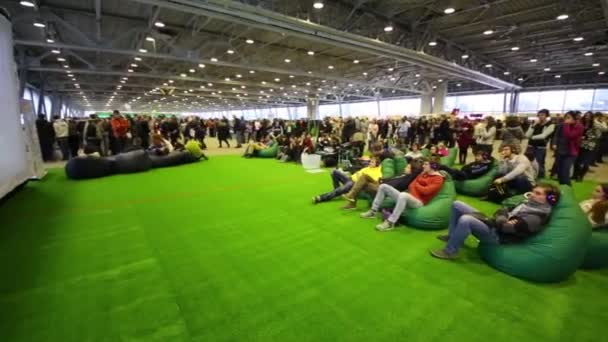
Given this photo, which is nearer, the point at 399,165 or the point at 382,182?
the point at 382,182

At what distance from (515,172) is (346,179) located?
9.00 ft

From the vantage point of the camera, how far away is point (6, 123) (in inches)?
184

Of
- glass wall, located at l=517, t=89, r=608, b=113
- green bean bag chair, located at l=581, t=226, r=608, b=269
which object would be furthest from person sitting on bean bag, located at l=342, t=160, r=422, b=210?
glass wall, located at l=517, t=89, r=608, b=113

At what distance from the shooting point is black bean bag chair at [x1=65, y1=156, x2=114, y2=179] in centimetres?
648

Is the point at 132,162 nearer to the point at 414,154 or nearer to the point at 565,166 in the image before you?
the point at 414,154

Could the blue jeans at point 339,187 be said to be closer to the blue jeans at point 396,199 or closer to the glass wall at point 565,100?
the blue jeans at point 396,199

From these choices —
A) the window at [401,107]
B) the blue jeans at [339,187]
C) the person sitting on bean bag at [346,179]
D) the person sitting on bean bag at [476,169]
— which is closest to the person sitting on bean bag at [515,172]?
the person sitting on bean bag at [476,169]

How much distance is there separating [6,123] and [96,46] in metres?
7.38

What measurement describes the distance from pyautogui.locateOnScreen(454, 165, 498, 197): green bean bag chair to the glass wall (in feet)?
73.9

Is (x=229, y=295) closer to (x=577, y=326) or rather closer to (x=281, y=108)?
(x=577, y=326)

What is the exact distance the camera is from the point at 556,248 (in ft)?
8.20

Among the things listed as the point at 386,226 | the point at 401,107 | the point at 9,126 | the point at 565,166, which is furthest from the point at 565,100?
the point at 9,126

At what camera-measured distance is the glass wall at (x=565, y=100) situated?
20.3 m

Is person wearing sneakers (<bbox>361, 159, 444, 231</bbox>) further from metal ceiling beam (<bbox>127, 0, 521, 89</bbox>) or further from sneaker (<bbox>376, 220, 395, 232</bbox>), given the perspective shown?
metal ceiling beam (<bbox>127, 0, 521, 89</bbox>)
